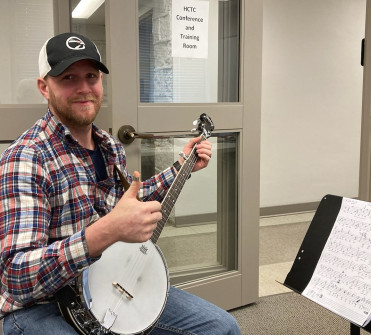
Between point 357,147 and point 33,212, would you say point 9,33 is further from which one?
point 357,147

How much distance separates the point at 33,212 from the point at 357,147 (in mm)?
4114

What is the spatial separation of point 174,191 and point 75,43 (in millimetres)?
572

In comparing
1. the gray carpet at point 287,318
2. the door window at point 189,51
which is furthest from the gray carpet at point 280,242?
the door window at point 189,51

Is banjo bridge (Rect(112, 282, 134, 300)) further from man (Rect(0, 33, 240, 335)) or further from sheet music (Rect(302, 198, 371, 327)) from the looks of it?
sheet music (Rect(302, 198, 371, 327))

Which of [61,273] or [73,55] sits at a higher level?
[73,55]

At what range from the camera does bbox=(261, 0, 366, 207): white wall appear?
4.06 meters

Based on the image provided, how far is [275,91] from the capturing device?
4090 mm

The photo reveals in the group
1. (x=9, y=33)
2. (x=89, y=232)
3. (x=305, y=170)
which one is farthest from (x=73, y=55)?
(x=305, y=170)

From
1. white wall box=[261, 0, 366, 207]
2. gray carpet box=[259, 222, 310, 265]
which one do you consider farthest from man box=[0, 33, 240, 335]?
white wall box=[261, 0, 366, 207]

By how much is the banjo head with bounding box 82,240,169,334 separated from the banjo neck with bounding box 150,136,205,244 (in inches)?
2.9

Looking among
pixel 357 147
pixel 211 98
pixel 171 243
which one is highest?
pixel 211 98

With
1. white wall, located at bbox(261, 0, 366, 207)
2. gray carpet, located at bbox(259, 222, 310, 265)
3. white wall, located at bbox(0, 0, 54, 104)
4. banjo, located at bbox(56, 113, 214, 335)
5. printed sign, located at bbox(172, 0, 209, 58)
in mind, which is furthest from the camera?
white wall, located at bbox(261, 0, 366, 207)

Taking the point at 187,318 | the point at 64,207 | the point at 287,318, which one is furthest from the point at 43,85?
the point at 287,318

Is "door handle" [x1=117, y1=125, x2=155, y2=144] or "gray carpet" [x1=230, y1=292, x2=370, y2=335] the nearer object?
"door handle" [x1=117, y1=125, x2=155, y2=144]
